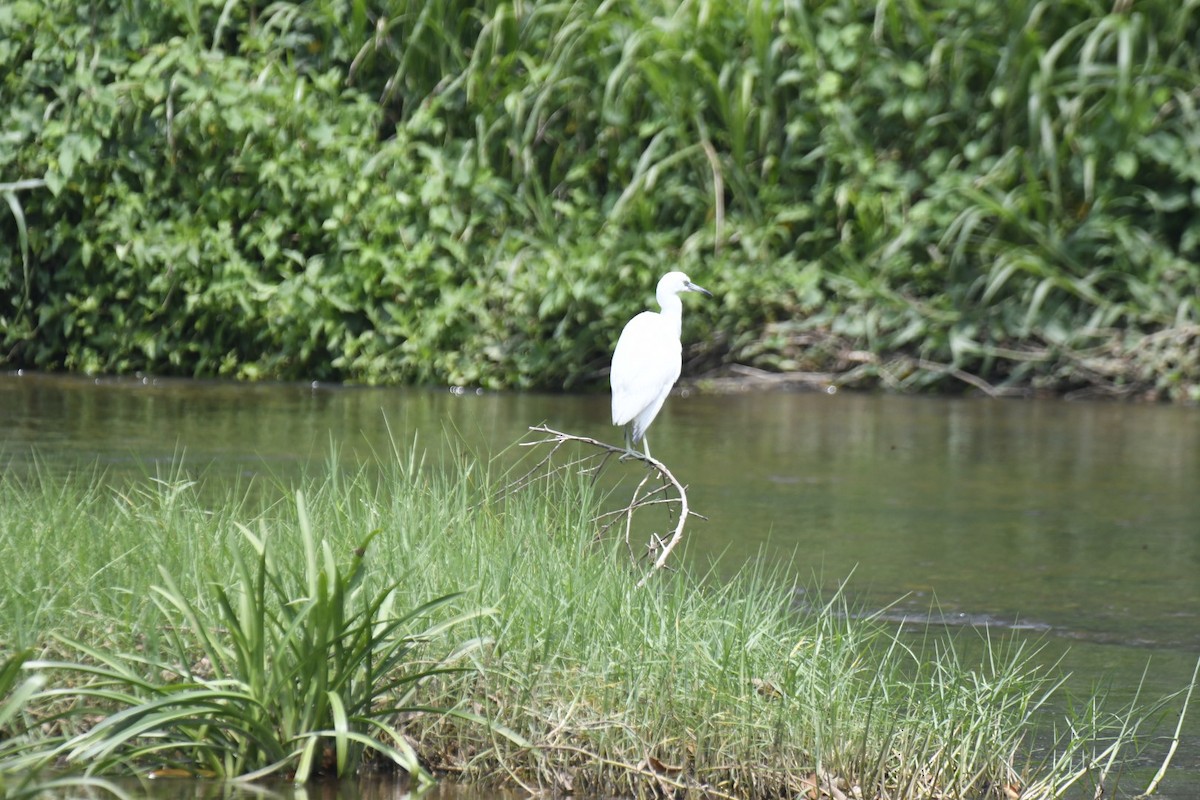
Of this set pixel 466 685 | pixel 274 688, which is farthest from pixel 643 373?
pixel 274 688

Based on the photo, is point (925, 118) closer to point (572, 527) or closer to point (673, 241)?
point (673, 241)

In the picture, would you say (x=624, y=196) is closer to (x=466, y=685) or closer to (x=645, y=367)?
(x=645, y=367)

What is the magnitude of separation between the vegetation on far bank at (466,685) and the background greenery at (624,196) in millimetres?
6400

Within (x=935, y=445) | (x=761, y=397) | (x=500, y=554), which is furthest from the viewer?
(x=761, y=397)

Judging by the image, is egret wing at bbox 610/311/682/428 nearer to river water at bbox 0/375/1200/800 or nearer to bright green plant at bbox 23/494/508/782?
river water at bbox 0/375/1200/800

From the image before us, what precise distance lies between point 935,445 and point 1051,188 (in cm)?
316

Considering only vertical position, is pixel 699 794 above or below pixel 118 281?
below

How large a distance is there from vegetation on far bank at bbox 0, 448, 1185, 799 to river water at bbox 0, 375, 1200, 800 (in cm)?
57

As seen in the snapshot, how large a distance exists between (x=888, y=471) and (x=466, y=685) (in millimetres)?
4594

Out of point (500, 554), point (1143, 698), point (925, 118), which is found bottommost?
point (1143, 698)

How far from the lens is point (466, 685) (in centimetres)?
359

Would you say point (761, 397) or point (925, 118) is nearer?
point (761, 397)

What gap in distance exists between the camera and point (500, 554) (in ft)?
13.3

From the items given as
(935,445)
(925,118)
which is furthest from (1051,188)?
(935,445)
